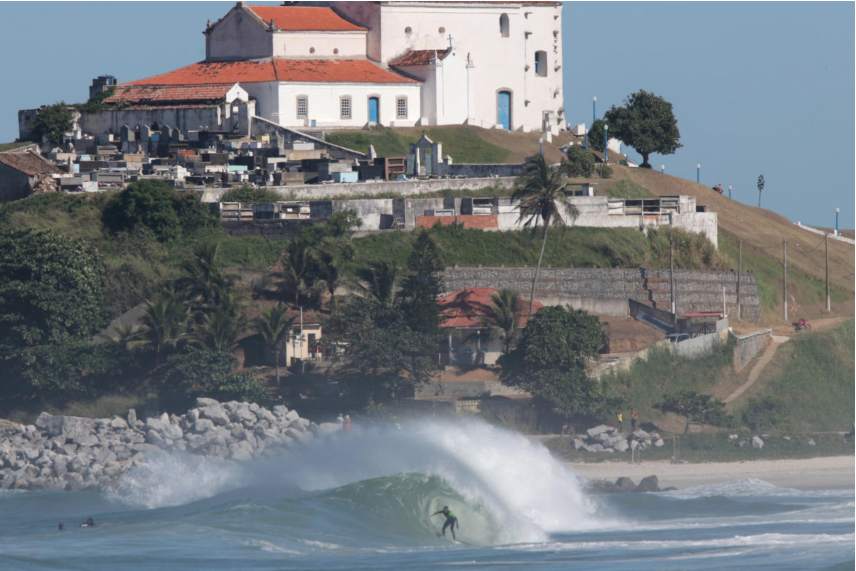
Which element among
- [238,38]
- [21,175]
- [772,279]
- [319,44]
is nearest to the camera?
[21,175]

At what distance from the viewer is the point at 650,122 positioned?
236ft

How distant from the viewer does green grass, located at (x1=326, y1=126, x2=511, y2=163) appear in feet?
219

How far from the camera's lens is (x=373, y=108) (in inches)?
2739

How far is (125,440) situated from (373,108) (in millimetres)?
25864

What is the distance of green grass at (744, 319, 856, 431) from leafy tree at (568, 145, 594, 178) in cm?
1314

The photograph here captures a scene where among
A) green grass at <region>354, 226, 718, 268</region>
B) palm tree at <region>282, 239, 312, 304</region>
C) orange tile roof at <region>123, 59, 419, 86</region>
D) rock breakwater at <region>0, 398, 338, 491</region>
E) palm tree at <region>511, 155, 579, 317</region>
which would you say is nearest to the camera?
rock breakwater at <region>0, 398, 338, 491</region>

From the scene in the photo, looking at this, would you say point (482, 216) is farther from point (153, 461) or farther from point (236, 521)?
point (236, 521)

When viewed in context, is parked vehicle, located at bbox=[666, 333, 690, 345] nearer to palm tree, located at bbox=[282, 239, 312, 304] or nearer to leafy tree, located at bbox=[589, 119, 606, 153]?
palm tree, located at bbox=[282, 239, 312, 304]

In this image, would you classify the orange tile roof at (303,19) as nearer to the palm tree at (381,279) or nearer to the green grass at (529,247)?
the green grass at (529,247)

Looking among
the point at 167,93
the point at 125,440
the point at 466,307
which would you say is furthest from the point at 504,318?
the point at 167,93

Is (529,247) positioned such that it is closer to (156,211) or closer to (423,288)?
(423,288)

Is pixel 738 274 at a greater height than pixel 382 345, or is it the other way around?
pixel 738 274

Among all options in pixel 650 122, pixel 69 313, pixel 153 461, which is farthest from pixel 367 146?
pixel 153 461

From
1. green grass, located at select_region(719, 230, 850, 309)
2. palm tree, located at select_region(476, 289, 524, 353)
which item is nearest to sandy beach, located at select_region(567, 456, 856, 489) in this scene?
palm tree, located at select_region(476, 289, 524, 353)
